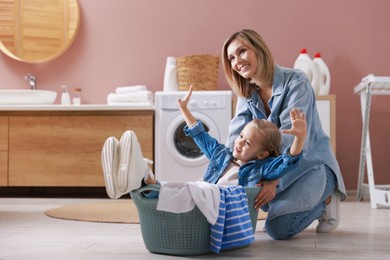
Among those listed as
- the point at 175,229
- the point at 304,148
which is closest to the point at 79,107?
the point at 304,148

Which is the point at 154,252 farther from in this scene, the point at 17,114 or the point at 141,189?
the point at 17,114

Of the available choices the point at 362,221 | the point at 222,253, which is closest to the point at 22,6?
the point at 362,221

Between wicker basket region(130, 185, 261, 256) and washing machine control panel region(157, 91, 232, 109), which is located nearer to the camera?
wicker basket region(130, 185, 261, 256)

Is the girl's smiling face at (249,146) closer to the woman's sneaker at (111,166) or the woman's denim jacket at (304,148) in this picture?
the woman's denim jacket at (304,148)

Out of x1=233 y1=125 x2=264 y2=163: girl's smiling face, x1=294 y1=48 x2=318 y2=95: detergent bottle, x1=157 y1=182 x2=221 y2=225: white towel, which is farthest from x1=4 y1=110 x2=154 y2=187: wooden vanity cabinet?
x1=157 y1=182 x2=221 y2=225: white towel

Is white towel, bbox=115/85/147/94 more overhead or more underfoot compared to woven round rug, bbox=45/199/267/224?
more overhead

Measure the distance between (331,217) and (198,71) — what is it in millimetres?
2254

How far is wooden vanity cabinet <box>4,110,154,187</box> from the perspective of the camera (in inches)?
179

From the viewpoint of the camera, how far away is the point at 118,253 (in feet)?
6.82

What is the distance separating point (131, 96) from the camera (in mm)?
4586

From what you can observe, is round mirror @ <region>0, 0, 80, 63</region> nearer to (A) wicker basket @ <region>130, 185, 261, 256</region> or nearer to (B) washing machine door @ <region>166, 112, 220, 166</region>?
(B) washing machine door @ <region>166, 112, 220, 166</region>

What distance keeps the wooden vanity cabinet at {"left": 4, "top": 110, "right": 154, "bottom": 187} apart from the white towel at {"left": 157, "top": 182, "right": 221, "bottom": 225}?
260 cm

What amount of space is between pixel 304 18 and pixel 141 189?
3.40 metres

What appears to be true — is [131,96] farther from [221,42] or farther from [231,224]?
[231,224]
